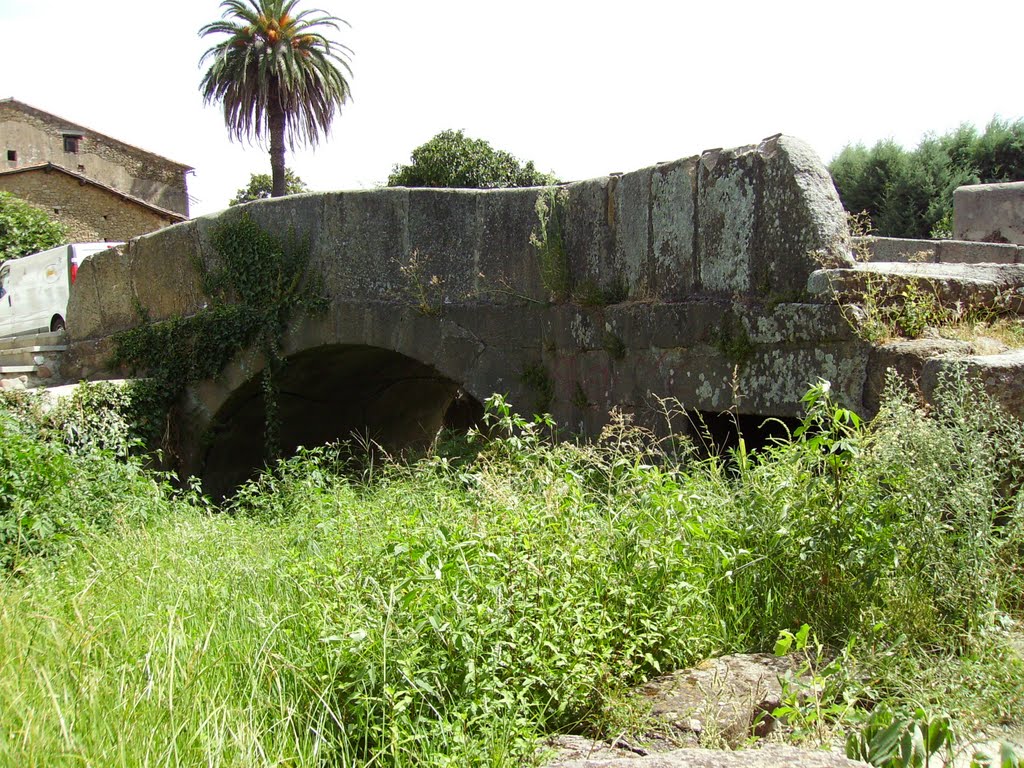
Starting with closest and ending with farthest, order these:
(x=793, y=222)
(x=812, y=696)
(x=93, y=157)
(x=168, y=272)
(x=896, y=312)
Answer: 1. (x=812, y=696)
2. (x=896, y=312)
3. (x=793, y=222)
4. (x=168, y=272)
5. (x=93, y=157)

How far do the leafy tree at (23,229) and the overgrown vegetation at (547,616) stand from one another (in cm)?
2273

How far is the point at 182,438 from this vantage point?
7812 millimetres

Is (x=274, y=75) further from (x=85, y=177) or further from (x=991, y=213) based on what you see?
(x=991, y=213)

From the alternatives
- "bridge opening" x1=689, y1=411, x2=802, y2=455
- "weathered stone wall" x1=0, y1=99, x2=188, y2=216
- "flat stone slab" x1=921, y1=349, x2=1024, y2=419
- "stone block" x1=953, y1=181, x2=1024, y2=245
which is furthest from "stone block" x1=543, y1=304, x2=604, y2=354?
"weathered stone wall" x1=0, y1=99, x2=188, y2=216

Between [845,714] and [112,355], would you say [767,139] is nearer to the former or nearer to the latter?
[845,714]

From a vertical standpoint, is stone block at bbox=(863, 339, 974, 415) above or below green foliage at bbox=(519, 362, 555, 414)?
above

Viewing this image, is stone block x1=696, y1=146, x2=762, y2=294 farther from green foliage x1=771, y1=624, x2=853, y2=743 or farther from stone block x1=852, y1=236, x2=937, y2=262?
stone block x1=852, y1=236, x2=937, y2=262

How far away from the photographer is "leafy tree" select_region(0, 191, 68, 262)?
75.9 ft

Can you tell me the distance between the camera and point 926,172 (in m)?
17.6

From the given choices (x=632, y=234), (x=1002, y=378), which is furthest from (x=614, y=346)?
(x=1002, y=378)

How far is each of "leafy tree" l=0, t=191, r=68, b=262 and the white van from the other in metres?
10.7

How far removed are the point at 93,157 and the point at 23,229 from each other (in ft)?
26.0

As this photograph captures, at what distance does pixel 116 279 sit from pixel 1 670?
6.58m

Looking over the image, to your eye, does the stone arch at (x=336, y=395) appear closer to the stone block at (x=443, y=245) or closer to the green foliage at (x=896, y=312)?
the stone block at (x=443, y=245)
